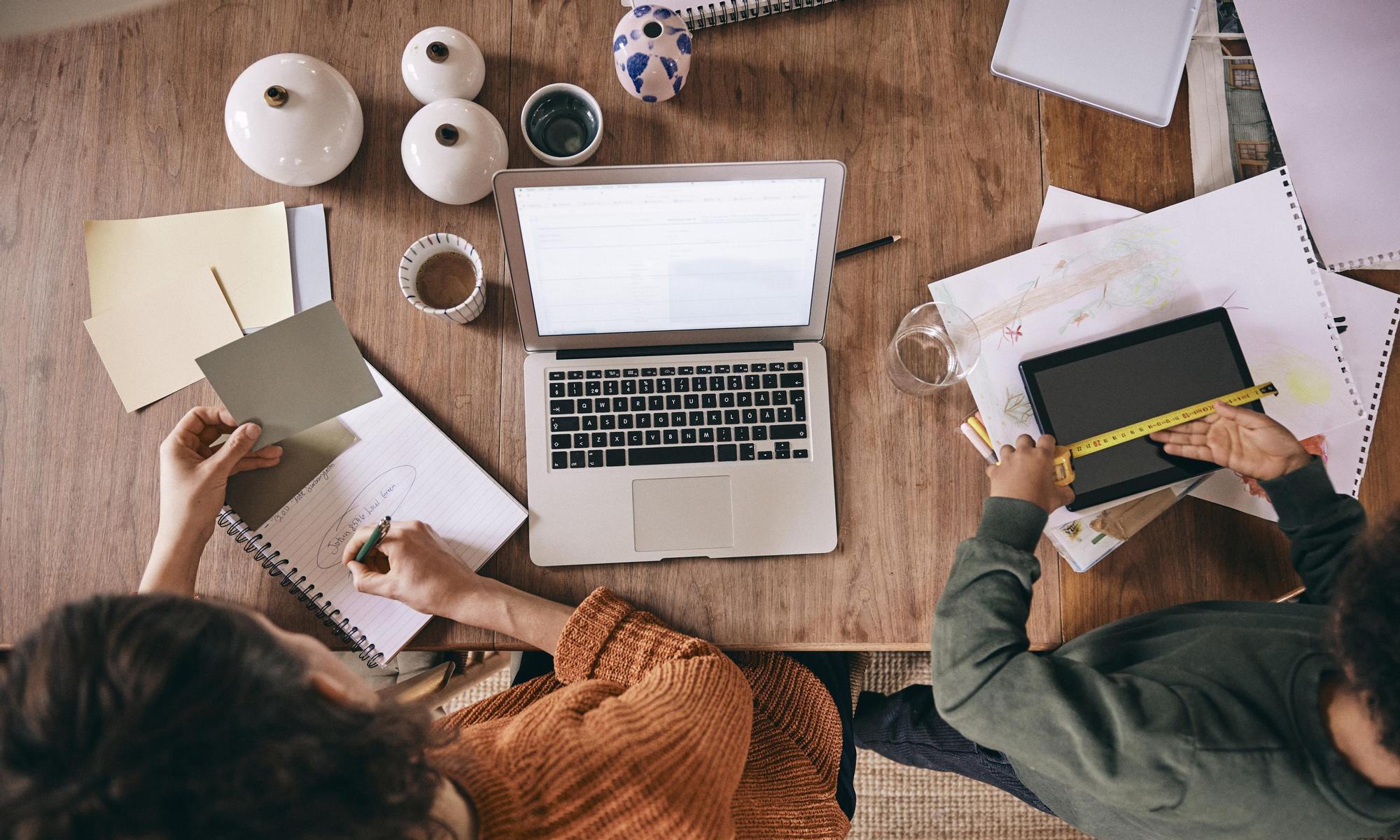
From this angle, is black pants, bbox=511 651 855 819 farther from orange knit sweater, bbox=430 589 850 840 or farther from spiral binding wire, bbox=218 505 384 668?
spiral binding wire, bbox=218 505 384 668

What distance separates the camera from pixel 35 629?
48 cm

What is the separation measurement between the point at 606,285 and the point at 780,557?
354mm

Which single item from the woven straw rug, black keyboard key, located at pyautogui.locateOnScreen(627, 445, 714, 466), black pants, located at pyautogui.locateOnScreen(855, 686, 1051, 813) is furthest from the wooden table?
the woven straw rug

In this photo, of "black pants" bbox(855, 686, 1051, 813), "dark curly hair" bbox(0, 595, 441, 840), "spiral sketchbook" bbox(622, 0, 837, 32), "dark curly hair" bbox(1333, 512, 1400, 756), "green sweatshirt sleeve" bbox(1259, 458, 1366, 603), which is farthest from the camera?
"black pants" bbox(855, 686, 1051, 813)

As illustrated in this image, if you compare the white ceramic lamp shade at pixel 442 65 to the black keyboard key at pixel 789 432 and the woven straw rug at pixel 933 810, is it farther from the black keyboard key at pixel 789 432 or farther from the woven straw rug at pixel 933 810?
the woven straw rug at pixel 933 810

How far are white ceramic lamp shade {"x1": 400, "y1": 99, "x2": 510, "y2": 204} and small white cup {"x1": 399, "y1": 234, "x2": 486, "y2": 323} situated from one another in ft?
0.18

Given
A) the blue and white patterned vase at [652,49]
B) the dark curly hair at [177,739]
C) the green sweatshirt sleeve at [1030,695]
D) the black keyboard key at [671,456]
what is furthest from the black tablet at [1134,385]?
the dark curly hair at [177,739]

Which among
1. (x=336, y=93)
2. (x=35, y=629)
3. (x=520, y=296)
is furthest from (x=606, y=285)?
(x=35, y=629)

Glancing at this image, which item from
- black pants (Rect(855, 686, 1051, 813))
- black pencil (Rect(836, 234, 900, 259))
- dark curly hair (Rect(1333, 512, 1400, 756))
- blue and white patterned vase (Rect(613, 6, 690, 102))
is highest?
blue and white patterned vase (Rect(613, 6, 690, 102))

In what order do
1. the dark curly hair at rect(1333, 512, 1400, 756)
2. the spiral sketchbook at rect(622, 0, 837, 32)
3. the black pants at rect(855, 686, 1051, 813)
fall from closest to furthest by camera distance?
the dark curly hair at rect(1333, 512, 1400, 756) → the spiral sketchbook at rect(622, 0, 837, 32) → the black pants at rect(855, 686, 1051, 813)

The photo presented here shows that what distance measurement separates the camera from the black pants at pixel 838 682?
0.97m

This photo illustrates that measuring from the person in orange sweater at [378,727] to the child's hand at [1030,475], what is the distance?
342 mm

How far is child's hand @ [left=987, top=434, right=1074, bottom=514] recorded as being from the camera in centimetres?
78

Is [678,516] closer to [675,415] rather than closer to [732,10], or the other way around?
[675,415]
